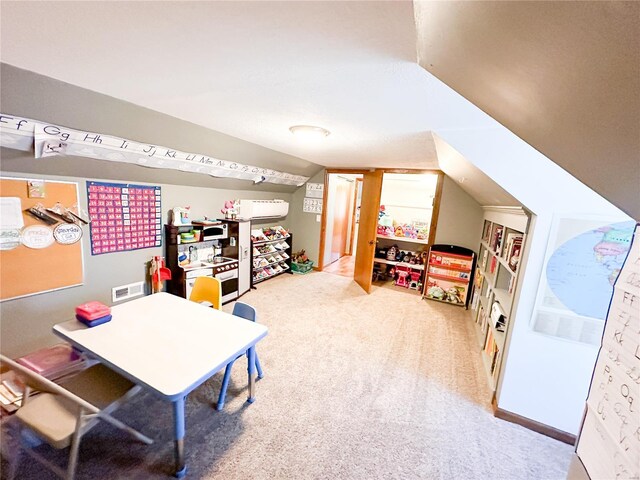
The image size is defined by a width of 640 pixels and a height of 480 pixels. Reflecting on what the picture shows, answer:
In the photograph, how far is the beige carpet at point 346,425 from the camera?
1506 mm

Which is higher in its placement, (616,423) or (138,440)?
(616,423)

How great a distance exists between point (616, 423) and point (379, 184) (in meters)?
3.73

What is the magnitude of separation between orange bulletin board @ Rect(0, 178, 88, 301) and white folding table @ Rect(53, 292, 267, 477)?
0.83 m

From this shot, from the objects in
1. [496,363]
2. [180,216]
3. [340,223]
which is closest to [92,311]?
[180,216]

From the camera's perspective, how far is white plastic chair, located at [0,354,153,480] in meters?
1.21

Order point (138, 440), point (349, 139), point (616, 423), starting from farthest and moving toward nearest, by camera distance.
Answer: point (349, 139)
point (138, 440)
point (616, 423)

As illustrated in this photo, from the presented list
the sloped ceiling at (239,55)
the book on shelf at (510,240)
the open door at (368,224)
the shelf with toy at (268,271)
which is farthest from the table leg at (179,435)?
the open door at (368,224)

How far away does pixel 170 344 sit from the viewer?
1581mm

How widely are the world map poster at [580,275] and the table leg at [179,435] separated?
232 centimetres

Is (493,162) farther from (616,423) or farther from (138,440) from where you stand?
(138,440)

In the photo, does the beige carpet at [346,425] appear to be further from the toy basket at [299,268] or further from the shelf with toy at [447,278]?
the toy basket at [299,268]

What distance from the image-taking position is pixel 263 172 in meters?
3.93

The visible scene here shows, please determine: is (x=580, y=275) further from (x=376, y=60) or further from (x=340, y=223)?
(x=340, y=223)

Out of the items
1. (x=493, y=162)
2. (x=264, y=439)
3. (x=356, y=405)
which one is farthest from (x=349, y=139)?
(x=264, y=439)
